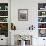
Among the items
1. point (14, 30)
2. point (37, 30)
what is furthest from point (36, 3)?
point (14, 30)

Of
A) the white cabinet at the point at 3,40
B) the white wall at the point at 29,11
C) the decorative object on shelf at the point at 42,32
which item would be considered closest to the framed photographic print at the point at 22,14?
the white wall at the point at 29,11

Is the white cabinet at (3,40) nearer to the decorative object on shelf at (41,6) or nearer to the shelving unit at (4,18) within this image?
the shelving unit at (4,18)

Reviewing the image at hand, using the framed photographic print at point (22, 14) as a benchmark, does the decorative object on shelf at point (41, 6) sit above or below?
above

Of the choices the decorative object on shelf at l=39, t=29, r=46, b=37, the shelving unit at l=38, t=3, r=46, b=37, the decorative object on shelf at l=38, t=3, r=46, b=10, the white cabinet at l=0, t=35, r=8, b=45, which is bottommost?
the white cabinet at l=0, t=35, r=8, b=45

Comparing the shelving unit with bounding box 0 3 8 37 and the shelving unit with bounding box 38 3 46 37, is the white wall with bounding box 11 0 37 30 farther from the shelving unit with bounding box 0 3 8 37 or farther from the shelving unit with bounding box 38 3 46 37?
the shelving unit with bounding box 0 3 8 37

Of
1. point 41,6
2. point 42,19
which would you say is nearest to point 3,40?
point 42,19

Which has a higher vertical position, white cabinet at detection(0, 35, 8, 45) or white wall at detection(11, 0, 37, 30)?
white wall at detection(11, 0, 37, 30)

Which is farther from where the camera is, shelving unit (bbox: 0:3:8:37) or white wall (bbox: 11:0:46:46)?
shelving unit (bbox: 0:3:8:37)

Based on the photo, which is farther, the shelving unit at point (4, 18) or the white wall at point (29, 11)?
the shelving unit at point (4, 18)

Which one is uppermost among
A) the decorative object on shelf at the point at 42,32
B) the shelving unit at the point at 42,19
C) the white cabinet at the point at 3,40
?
the shelving unit at the point at 42,19

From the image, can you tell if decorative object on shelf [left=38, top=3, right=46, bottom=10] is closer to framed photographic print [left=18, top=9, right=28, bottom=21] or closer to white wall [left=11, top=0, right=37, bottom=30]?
white wall [left=11, top=0, right=37, bottom=30]

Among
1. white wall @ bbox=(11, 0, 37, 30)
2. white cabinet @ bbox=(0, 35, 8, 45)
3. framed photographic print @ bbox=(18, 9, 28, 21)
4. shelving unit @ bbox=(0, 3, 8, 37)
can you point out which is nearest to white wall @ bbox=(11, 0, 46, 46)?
white wall @ bbox=(11, 0, 37, 30)

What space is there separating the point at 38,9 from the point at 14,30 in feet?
5.41

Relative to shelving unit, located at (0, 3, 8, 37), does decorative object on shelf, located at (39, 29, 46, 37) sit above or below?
below
